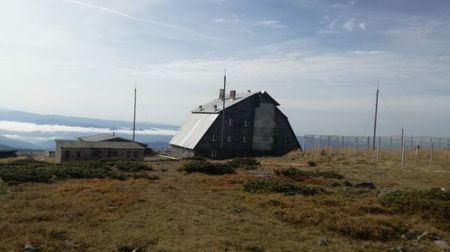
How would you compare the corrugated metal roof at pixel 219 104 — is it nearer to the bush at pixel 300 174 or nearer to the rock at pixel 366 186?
the bush at pixel 300 174

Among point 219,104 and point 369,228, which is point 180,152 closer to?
point 219,104

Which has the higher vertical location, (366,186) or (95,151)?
(366,186)

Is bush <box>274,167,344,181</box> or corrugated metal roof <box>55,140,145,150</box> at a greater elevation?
corrugated metal roof <box>55,140,145,150</box>

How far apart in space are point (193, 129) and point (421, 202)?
5081cm

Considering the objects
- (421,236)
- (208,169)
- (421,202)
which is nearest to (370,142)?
(208,169)

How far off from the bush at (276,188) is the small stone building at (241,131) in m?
39.0

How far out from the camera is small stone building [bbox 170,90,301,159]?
6481 cm

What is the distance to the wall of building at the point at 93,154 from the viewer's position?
5378cm

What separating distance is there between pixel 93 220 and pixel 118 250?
386 centimetres

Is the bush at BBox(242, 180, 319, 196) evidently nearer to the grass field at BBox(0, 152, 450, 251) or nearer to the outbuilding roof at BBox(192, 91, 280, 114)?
the grass field at BBox(0, 152, 450, 251)

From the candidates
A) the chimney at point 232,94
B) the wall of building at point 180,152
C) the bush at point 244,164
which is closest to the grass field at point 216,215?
the bush at point 244,164

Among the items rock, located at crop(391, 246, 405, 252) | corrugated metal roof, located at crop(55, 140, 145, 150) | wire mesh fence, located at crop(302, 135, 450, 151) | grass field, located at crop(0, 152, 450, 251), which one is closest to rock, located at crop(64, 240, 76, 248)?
grass field, located at crop(0, 152, 450, 251)

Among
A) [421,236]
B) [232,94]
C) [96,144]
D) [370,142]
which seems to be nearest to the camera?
[421,236]

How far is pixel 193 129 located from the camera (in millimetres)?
69812
